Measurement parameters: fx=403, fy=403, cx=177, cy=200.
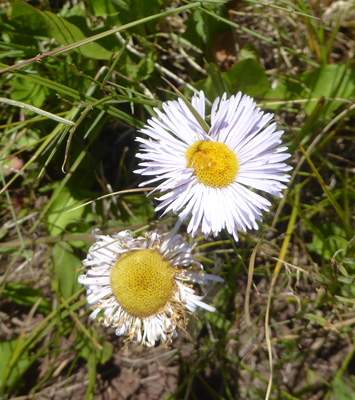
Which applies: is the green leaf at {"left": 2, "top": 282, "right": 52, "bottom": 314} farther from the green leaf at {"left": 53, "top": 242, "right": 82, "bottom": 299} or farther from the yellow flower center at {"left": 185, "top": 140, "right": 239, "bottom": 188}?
the yellow flower center at {"left": 185, "top": 140, "right": 239, "bottom": 188}

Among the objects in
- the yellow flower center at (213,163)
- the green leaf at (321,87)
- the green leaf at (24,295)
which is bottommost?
the green leaf at (24,295)

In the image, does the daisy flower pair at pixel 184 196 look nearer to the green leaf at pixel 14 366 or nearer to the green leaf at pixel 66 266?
the green leaf at pixel 66 266

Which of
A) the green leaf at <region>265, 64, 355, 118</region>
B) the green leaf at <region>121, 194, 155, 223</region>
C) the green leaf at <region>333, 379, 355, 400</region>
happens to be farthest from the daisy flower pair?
the green leaf at <region>333, 379, 355, 400</region>

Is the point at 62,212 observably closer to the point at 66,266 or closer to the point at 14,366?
the point at 66,266

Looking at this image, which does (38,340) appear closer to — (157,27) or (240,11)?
(157,27)

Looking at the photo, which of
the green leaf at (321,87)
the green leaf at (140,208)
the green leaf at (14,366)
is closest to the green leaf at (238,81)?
the green leaf at (321,87)

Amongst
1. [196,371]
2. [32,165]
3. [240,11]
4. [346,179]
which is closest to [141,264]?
[196,371]

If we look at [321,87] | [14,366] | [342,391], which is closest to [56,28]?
[321,87]

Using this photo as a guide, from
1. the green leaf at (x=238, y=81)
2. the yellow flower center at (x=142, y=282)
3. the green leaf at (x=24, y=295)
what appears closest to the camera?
the yellow flower center at (x=142, y=282)
